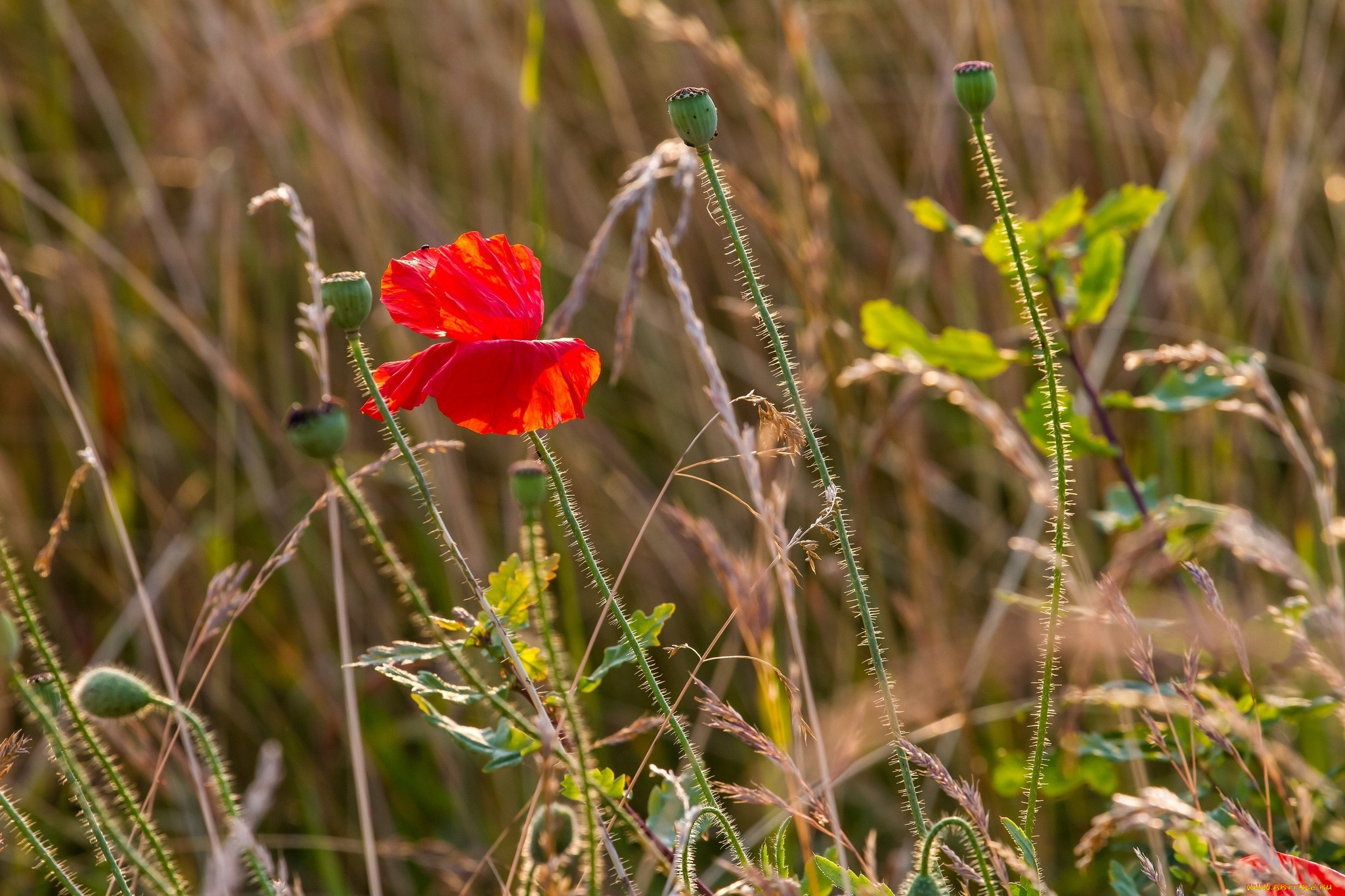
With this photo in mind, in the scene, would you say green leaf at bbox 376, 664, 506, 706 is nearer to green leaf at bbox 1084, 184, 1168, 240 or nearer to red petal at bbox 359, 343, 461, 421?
red petal at bbox 359, 343, 461, 421

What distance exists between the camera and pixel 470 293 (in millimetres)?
874

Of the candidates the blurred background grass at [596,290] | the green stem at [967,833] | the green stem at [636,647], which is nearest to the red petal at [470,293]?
the green stem at [636,647]

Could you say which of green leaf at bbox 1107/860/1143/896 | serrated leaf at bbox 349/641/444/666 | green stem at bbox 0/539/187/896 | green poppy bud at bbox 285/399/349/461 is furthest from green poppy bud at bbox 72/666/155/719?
green leaf at bbox 1107/860/1143/896

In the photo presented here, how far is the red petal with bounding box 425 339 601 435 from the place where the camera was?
31.3 inches

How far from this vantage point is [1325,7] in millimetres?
2158

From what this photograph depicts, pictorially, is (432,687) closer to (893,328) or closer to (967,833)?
(967,833)

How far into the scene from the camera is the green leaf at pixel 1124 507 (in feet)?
3.96

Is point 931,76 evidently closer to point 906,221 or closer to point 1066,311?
point 906,221

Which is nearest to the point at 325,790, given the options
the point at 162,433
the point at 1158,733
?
the point at 162,433

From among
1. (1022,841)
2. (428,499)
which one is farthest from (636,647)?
(1022,841)

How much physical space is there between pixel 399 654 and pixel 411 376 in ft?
0.61

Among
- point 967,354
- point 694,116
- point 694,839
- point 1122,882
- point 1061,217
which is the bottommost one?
point 1122,882

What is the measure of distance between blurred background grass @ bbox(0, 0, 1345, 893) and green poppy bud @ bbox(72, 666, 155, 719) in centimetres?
96

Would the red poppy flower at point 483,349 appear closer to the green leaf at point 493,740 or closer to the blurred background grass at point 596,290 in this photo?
the green leaf at point 493,740
